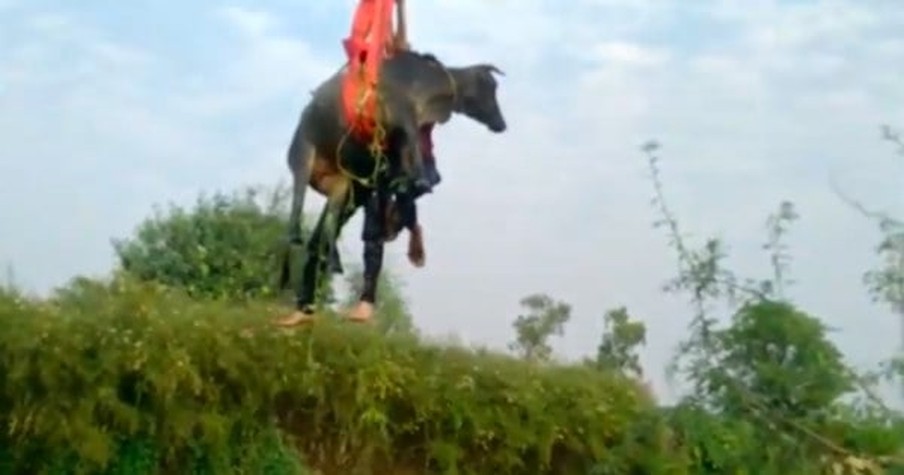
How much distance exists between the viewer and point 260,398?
8.99 meters

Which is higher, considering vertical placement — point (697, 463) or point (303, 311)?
point (303, 311)

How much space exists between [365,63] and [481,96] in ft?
4.07

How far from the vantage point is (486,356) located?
9.91m

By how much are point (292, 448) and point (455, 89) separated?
8.04 ft

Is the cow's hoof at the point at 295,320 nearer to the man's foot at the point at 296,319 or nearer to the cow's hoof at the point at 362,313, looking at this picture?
the man's foot at the point at 296,319

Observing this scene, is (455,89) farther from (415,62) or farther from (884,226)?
(884,226)

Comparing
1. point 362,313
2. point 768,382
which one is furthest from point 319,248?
point 768,382

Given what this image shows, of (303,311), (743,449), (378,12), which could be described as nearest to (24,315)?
(303,311)

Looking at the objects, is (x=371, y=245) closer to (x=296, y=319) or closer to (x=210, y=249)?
(x=296, y=319)

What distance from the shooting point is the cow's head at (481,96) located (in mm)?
10258

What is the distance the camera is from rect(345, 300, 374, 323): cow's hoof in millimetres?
9516

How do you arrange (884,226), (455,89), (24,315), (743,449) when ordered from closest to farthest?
(884,226) → (743,449) → (24,315) → (455,89)

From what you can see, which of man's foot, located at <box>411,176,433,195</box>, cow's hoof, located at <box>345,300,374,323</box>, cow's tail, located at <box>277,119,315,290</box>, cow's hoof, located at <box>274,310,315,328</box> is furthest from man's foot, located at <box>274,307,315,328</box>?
man's foot, located at <box>411,176,433,195</box>

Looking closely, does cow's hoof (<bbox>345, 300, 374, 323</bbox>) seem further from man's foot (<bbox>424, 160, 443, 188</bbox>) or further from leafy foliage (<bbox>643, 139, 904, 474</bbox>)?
leafy foliage (<bbox>643, 139, 904, 474</bbox>)
